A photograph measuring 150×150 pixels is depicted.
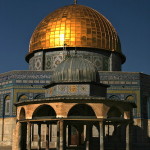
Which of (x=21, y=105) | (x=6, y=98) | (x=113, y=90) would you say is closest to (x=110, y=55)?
(x=113, y=90)

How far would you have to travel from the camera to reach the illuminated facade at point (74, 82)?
1717 cm

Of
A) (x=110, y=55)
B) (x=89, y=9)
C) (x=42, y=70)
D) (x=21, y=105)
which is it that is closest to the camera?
(x=21, y=105)

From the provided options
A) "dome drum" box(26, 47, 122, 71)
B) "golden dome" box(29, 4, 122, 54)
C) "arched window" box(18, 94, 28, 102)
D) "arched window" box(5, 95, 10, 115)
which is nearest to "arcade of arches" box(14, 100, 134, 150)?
"arched window" box(18, 94, 28, 102)

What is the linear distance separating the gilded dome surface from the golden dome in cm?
966

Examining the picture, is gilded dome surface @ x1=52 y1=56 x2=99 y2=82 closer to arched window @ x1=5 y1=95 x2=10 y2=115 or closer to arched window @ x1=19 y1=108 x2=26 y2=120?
arched window @ x1=19 y1=108 x2=26 y2=120

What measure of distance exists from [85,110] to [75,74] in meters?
2.14

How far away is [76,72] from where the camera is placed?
1722cm

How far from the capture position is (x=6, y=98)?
2628 centimetres

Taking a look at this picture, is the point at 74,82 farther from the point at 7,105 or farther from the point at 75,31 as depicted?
the point at 75,31

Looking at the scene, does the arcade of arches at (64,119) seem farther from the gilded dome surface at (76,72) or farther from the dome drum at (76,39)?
the dome drum at (76,39)

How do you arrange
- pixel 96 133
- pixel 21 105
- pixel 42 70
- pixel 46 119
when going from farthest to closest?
pixel 42 70, pixel 96 133, pixel 21 105, pixel 46 119

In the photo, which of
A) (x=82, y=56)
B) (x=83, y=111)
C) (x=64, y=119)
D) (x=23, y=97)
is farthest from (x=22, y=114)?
(x=82, y=56)

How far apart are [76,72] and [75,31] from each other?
1127 centimetres

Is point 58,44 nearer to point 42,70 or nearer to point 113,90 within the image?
point 42,70
